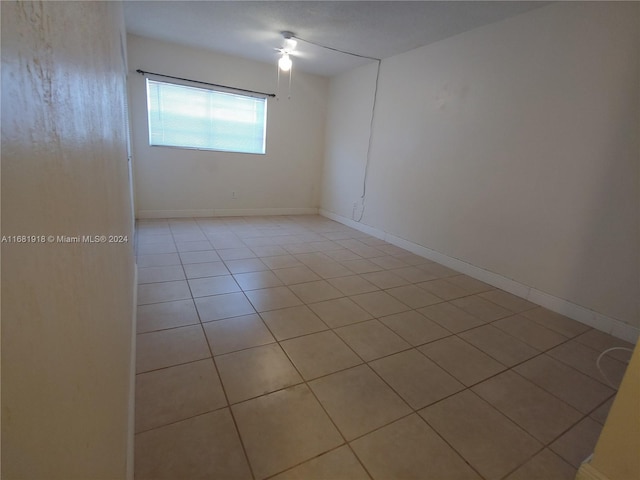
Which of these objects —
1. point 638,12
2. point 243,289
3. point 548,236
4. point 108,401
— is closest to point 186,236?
point 243,289

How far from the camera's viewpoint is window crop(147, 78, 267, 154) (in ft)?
13.9

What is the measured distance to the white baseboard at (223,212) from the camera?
4.48 m

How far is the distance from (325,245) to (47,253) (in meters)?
3.59

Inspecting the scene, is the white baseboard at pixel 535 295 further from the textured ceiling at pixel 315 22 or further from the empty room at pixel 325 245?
the textured ceiling at pixel 315 22

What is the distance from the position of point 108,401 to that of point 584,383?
2230 millimetres

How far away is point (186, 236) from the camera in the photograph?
3760 mm

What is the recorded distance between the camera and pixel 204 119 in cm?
452

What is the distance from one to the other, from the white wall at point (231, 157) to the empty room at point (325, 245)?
0.03 meters

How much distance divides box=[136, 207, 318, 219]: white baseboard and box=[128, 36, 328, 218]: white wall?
0.01 metres

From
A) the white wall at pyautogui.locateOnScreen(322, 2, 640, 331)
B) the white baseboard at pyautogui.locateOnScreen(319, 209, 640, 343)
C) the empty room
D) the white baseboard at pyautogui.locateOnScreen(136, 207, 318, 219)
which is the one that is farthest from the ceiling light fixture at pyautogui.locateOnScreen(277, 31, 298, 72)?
the white baseboard at pyautogui.locateOnScreen(319, 209, 640, 343)

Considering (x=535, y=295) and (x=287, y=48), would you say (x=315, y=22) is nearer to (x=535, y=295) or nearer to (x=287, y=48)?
(x=287, y=48)

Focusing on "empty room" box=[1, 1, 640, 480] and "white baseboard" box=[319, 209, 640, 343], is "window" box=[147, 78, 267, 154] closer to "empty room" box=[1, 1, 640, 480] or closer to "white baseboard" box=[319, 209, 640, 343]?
"empty room" box=[1, 1, 640, 480]

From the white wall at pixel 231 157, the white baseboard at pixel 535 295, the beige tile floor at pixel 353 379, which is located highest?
the white wall at pixel 231 157

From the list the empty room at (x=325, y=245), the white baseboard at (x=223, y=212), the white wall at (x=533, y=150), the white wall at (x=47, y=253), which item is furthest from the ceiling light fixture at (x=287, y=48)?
the white wall at (x=47, y=253)
